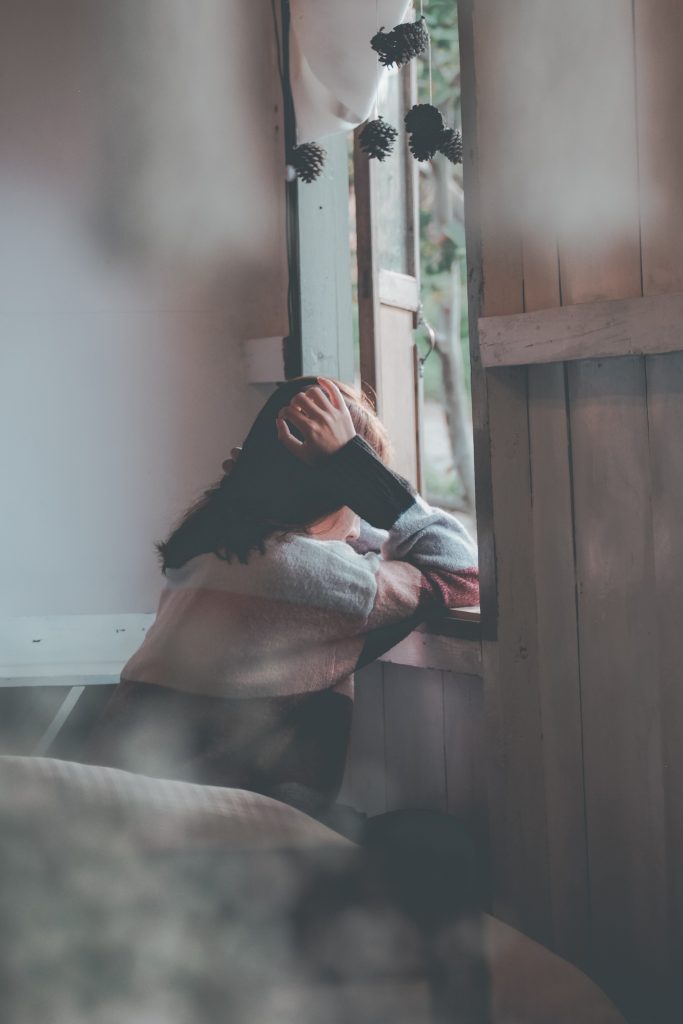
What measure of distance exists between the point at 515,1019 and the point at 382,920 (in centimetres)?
13

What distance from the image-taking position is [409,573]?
1.64m

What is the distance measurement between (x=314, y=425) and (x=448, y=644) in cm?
43

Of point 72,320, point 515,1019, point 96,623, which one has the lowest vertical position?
point 515,1019

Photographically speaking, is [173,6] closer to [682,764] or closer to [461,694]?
[461,694]

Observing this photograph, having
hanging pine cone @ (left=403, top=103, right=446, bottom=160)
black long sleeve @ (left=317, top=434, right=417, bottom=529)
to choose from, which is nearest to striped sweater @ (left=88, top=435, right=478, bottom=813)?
black long sleeve @ (left=317, top=434, right=417, bottom=529)

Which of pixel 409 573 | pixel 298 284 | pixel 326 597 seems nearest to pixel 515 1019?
pixel 326 597

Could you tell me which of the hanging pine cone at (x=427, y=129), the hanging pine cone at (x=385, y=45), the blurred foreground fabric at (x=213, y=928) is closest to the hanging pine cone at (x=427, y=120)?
the hanging pine cone at (x=427, y=129)

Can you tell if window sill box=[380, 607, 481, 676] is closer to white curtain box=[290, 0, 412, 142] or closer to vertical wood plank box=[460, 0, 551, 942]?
vertical wood plank box=[460, 0, 551, 942]

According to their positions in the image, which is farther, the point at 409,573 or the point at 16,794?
the point at 409,573

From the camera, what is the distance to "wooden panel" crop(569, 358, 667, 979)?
137 cm

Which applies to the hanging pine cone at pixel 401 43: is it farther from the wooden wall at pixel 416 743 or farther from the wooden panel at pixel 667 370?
the wooden wall at pixel 416 743

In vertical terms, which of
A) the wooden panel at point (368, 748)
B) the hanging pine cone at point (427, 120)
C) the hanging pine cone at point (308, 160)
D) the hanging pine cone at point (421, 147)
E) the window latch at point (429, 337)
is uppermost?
the hanging pine cone at point (308, 160)

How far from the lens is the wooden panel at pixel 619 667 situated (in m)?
1.37

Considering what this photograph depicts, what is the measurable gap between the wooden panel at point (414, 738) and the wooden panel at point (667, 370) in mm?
488
